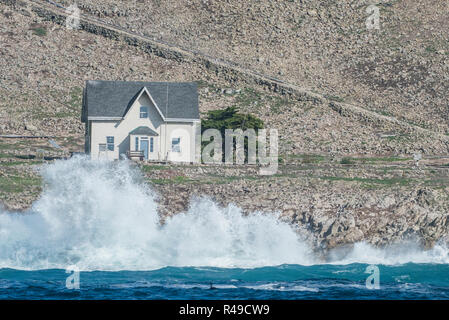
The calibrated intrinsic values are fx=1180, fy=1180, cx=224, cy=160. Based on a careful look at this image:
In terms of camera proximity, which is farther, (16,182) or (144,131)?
(144,131)

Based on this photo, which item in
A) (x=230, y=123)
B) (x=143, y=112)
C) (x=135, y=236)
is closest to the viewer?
(x=135, y=236)

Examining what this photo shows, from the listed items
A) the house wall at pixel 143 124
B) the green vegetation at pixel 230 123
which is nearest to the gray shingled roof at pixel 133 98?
the house wall at pixel 143 124

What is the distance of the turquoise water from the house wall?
23741mm

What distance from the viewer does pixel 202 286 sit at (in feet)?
163

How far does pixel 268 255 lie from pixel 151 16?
216ft

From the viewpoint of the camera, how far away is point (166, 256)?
185 ft

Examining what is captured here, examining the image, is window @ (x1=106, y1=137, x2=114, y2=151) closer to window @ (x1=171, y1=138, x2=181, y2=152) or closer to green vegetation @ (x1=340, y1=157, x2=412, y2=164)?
window @ (x1=171, y1=138, x2=181, y2=152)

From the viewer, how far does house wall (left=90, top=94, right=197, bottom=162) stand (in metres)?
77.8

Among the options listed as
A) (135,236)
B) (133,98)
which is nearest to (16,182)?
(135,236)

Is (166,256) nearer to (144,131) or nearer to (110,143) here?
(144,131)

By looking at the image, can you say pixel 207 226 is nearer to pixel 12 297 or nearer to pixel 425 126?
pixel 12 297

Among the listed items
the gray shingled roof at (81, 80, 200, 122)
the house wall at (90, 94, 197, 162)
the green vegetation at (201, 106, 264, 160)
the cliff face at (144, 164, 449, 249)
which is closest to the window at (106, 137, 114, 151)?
the house wall at (90, 94, 197, 162)

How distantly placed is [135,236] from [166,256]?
9.62ft

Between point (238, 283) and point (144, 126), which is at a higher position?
point (144, 126)
